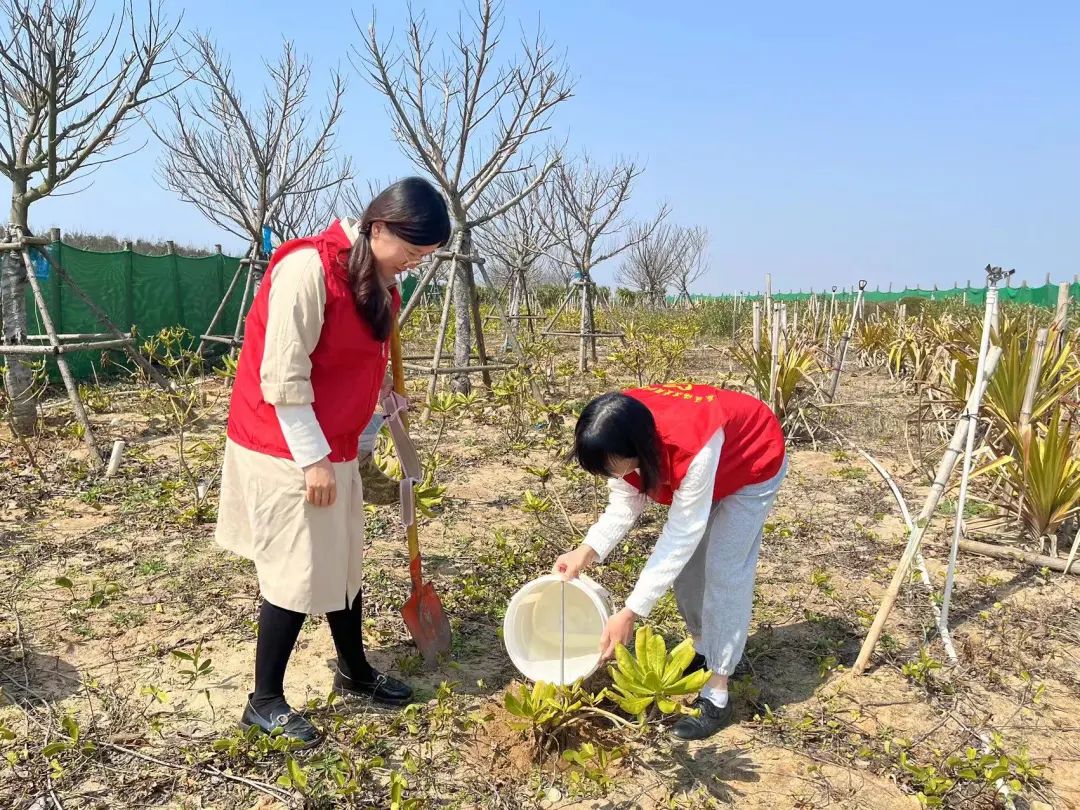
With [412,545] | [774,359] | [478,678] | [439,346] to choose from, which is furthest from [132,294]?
[478,678]

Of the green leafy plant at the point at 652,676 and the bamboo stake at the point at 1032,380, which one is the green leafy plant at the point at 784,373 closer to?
the bamboo stake at the point at 1032,380

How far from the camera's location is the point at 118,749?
5.61ft

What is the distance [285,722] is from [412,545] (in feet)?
1.92

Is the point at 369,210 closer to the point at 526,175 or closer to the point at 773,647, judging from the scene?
the point at 773,647

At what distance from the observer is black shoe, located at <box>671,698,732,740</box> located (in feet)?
6.05

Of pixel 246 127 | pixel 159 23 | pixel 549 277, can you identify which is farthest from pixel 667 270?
pixel 159 23

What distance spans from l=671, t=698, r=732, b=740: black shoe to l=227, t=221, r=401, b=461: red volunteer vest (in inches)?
42.4

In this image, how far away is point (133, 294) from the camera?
836 centimetres

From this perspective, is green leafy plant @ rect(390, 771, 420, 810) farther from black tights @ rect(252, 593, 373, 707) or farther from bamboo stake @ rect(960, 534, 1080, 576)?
bamboo stake @ rect(960, 534, 1080, 576)

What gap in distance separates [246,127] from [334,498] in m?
9.16

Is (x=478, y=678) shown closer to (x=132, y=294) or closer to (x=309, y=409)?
(x=309, y=409)

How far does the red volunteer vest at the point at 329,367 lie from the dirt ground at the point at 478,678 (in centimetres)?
67

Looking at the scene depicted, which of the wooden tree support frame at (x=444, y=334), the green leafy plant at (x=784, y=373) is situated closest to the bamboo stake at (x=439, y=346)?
the wooden tree support frame at (x=444, y=334)

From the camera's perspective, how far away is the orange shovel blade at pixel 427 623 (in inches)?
85.1
